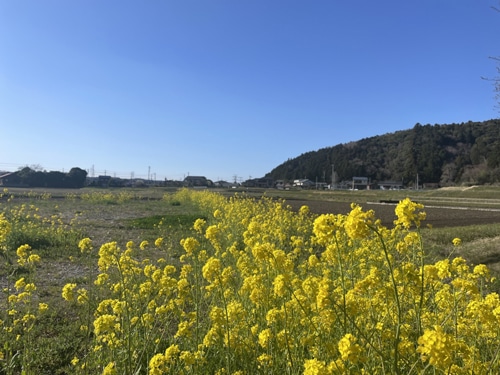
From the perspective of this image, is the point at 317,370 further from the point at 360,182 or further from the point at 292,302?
the point at 360,182

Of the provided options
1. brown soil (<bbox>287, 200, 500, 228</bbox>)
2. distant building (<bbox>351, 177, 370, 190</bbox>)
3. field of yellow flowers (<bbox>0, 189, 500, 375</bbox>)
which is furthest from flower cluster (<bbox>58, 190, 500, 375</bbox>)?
distant building (<bbox>351, 177, 370, 190</bbox>)

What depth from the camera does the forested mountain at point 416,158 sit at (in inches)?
3460

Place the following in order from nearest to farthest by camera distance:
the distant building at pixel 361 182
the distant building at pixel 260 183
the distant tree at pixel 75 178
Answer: the distant tree at pixel 75 178, the distant building at pixel 361 182, the distant building at pixel 260 183

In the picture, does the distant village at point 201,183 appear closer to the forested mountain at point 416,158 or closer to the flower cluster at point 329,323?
the forested mountain at point 416,158

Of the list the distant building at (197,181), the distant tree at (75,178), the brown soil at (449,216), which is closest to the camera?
the brown soil at (449,216)

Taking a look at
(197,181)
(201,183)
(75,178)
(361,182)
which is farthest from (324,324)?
(361,182)

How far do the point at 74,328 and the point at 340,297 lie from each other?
342 cm

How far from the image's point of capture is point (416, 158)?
327 feet

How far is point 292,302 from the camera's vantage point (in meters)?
3.03

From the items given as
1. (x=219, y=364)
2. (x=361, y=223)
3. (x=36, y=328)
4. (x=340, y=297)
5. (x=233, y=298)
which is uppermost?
(x=361, y=223)

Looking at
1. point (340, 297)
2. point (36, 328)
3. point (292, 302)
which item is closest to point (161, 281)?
point (292, 302)

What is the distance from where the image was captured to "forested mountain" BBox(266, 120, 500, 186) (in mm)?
87875

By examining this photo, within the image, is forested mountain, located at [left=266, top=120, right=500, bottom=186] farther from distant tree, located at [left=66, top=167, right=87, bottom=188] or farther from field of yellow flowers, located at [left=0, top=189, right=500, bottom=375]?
field of yellow flowers, located at [left=0, top=189, right=500, bottom=375]

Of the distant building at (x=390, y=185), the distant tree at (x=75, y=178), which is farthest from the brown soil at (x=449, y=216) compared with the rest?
the distant building at (x=390, y=185)
